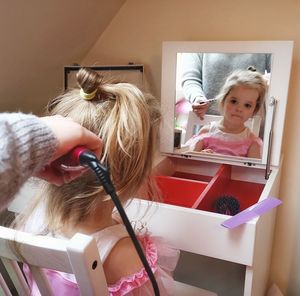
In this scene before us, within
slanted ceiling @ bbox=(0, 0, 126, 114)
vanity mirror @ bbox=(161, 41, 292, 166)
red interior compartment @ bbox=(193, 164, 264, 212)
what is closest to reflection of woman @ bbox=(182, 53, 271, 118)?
vanity mirror @ bbox=(161, 41, 292, 166)

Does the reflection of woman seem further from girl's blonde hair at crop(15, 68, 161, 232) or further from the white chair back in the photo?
the white chair back

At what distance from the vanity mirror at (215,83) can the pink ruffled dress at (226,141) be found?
17 mm

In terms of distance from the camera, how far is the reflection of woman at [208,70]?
997 mm

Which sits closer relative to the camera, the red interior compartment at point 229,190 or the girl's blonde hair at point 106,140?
the girl's blonde hair at point 106,140

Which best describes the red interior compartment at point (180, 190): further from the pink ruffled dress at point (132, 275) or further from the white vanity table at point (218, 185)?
the pink ruffled dress at point (132, 275)

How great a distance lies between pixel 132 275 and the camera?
26.2 inches

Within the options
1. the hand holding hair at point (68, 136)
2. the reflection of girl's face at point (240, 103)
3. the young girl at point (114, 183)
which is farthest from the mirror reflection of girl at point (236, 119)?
the hand holding hair at point (68, 136)

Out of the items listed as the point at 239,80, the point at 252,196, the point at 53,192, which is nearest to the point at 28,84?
the point at 53,192

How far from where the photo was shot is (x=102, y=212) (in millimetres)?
721

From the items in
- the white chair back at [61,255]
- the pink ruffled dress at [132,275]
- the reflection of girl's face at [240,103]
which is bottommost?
the pink ruffled dress at [132,275]

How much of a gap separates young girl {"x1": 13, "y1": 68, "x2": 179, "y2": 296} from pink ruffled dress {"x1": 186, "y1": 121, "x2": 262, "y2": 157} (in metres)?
0.41

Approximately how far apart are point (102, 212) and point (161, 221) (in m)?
0.18

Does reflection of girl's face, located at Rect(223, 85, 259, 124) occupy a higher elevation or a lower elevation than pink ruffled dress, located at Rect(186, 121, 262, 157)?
higher

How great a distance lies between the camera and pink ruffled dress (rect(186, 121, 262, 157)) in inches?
41.6
